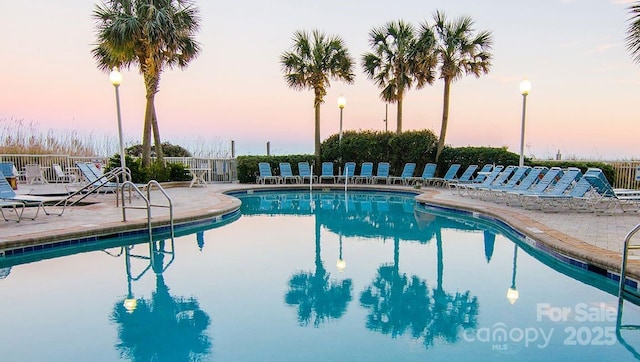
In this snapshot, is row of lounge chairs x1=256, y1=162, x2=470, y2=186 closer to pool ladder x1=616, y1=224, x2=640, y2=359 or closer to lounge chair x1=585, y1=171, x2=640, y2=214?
lounge chair x1=585, y1=171, x2=640, y2=214

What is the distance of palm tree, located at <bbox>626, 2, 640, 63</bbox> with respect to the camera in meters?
7.64

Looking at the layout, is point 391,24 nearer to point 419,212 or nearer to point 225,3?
point 225,3

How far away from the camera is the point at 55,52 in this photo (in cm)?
1322

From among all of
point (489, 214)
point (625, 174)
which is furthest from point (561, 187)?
point (625, 174)

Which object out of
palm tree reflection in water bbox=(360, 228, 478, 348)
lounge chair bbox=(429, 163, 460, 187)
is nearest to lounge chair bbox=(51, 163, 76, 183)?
palm tree reflection in water bbox=(360, 228, 478, 348)

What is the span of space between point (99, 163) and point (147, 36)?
18.3 feet

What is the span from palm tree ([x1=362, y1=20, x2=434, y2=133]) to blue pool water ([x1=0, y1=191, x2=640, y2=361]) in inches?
362

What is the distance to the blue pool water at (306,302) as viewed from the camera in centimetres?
303

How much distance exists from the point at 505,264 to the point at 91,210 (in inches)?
320

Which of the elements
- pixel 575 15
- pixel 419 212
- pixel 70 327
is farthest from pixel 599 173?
pixel 70 327

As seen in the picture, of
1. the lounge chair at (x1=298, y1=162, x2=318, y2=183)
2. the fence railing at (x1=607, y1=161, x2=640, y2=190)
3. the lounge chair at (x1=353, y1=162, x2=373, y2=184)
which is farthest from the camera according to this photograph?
the lounge chair at (x1=298, y1=162, x2=318, y2=183)

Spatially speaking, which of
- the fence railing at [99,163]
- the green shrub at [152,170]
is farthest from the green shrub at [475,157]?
the green shrub at [152,170]

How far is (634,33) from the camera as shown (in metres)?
7.74

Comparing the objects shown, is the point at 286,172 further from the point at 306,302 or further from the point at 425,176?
the point at 306,302
